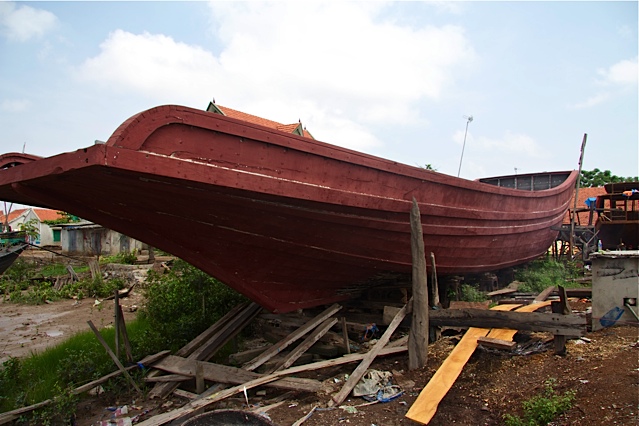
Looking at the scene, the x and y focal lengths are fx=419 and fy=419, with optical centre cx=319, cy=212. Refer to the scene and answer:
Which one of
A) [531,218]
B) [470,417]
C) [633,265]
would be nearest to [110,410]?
[470,417]

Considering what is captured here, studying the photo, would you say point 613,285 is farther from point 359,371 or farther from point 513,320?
point 359,371

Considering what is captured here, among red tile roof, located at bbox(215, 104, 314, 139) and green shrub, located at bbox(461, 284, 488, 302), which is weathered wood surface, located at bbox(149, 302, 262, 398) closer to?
green shrub, located at bbox(461, 284, 488, 302)

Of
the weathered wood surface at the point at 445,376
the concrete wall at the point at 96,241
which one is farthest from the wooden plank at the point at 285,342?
the concrete wall at the point at 96,241

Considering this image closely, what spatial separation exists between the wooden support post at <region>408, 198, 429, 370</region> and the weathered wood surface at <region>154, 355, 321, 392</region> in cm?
110

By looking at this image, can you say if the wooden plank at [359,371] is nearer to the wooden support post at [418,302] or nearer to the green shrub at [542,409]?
the wooden support post at [418,302]

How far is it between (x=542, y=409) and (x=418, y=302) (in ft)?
5.23

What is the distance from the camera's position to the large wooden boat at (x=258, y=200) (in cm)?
307

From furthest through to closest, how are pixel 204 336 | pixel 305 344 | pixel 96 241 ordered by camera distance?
1. pixel 96 241
2. pixel 204 336
3. pixel 305 344

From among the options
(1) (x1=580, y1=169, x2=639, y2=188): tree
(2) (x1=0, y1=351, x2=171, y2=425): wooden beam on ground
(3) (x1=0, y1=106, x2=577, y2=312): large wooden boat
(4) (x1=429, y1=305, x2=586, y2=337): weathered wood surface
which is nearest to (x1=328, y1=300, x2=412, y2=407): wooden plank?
(4) (x1=429, y1=305, x2=586, y2=337): weathered wood surface

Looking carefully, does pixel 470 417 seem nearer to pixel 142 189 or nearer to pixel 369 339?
pixel 369 339

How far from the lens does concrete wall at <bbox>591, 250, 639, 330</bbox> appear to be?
187 inches

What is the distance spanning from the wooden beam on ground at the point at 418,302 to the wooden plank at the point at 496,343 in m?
0.60

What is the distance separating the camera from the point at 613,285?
15.9ft

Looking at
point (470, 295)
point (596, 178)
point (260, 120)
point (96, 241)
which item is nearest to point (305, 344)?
point (470, 295)
